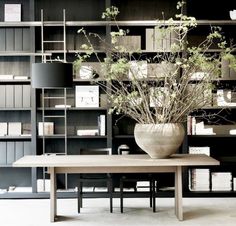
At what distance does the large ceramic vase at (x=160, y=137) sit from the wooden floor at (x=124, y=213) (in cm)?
80

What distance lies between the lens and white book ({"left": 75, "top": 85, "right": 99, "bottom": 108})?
278 inches

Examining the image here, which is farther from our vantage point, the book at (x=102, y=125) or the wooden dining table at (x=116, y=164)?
the book at (x=102, y=125)

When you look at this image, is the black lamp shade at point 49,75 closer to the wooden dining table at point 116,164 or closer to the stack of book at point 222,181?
the wooden dining table at point 116,164

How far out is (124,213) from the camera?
598 cm

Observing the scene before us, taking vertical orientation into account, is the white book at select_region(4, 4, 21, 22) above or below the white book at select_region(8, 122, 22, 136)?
above

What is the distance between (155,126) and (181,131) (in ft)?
0.98

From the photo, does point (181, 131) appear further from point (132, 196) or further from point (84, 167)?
point (132, 196)

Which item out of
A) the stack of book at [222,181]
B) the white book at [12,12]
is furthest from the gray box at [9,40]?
the stack of book at [222,181]

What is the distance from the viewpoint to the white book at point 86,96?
7070mm

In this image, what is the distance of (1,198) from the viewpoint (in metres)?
6.92

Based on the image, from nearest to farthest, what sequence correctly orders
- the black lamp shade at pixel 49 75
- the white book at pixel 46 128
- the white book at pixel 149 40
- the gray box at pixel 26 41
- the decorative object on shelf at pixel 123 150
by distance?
the black lamp shade at pixel 49 75, the decorative object on shelf at pixel 123 150, the white book at pixel 149 40, the white book at pixel 46 128, the gray box at pixel 26 41

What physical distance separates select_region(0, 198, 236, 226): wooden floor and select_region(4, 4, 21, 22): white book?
101 inches

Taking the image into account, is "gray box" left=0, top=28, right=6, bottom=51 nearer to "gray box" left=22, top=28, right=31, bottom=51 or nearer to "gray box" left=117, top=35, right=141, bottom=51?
"gray box" left=22, top=28, right=31, bottom=51

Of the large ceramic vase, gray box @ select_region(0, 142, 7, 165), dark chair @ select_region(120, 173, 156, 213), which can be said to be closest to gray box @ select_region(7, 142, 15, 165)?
gray box @ select_region(0, 142, 7, 165)
